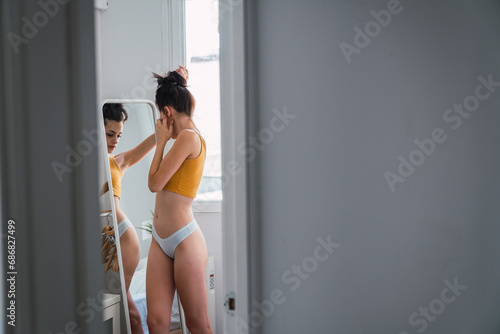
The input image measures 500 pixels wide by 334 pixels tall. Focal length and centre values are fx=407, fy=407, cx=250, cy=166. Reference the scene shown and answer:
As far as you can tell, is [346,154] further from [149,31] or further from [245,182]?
[149,31]

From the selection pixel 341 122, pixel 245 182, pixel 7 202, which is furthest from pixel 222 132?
pixel 7 202

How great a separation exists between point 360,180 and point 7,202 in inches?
28.5

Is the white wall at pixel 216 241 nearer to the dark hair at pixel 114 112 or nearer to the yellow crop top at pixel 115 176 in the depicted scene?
the yellow crop top at pixel 115 176

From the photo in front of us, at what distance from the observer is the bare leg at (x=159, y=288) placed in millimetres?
2219

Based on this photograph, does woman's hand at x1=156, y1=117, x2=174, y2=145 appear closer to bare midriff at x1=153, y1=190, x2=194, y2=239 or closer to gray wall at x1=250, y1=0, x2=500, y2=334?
bare midriff at x1=153, y1=190, x2=194, y2=239

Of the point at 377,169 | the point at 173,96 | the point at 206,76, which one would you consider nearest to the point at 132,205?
the point at 173,96

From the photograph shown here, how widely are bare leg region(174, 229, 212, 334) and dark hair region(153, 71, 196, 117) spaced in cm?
71

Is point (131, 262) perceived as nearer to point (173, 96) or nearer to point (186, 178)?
point (186, 178)

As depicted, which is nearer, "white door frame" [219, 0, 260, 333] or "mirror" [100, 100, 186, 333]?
"white door frame" [219, 0, 260, 333]

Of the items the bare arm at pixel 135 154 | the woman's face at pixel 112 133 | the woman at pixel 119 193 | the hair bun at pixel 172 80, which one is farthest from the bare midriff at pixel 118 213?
the hair bun at pixel 172 80

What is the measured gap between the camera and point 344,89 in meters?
0.97

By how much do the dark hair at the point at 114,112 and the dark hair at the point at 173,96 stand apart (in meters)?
0.22

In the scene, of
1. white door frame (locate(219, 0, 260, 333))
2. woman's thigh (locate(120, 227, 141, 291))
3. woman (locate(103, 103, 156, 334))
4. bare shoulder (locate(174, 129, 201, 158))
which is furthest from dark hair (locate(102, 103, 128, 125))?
white door frame (locate(219, 0, 260, 333))

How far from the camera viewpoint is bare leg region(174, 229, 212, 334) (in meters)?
2.19
